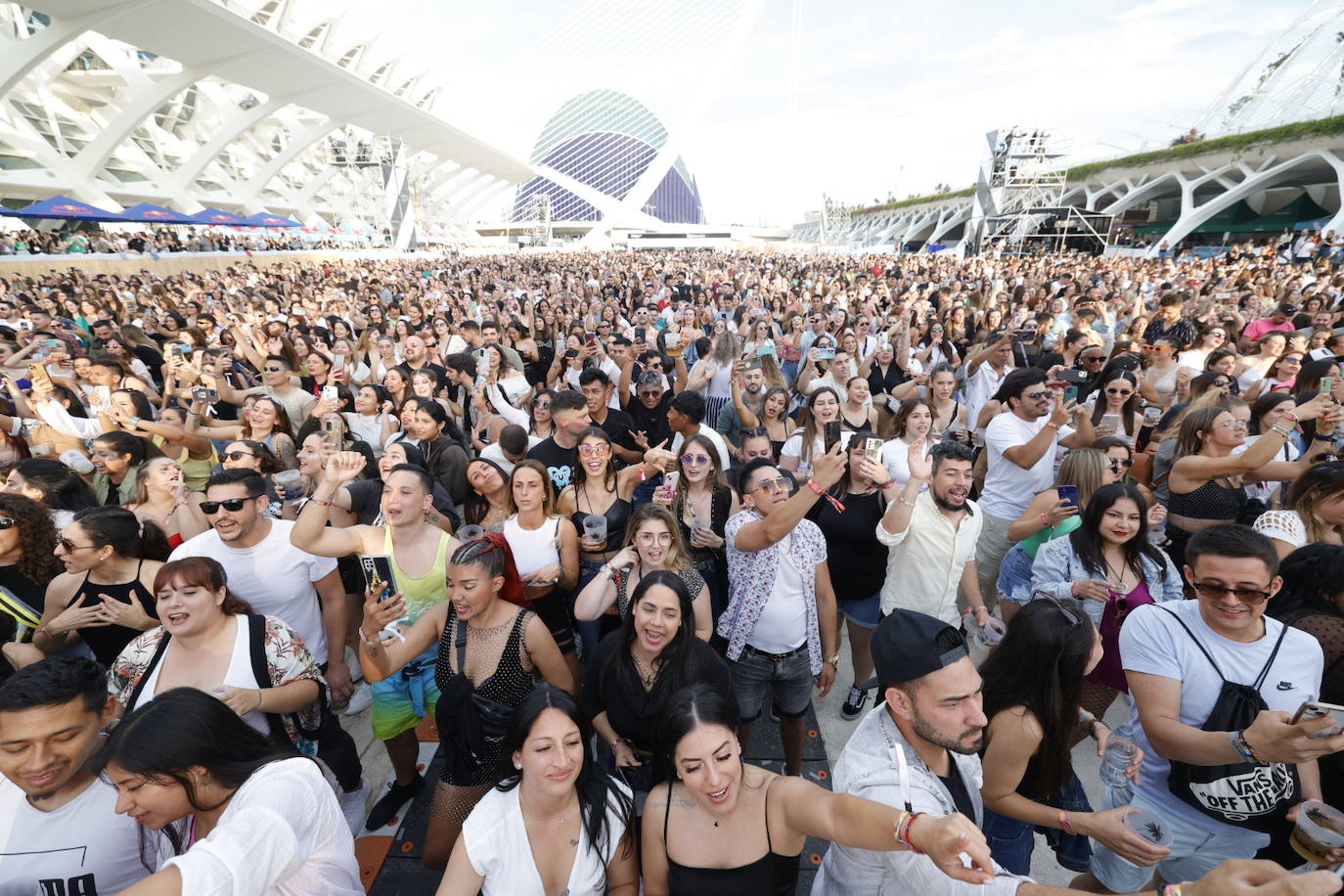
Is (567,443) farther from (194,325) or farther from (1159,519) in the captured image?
(194,325)

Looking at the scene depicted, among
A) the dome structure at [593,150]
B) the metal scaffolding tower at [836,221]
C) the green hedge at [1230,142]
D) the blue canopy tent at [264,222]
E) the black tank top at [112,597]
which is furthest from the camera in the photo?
the dome structure at [593,150]

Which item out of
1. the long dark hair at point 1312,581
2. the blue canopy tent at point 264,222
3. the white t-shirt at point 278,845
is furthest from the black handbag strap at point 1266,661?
the blue canopy tent at point 264,222

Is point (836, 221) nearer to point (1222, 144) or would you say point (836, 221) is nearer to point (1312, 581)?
point (1222, 144)

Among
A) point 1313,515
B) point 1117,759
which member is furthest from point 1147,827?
point 1313,515

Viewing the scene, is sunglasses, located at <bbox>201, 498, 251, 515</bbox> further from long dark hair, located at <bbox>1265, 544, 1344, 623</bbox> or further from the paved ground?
long dark hair, located at <bbox>1265, 544, 1344, 623</bbox>

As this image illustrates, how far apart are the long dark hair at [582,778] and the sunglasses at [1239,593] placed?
2.03m

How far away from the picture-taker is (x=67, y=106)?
33594 mm

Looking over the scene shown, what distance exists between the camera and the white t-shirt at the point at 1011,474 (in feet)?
12.5

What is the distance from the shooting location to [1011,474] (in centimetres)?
388

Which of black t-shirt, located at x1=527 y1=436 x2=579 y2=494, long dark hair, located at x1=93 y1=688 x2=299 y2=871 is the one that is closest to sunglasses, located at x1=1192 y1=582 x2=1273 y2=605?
long dark hair, located at x1=93 y1=688 x2=299 y2=871

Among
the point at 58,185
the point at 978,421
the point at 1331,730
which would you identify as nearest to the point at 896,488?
the point at 1331,730

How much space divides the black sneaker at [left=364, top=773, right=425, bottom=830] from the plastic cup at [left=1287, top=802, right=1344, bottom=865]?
3355 mm

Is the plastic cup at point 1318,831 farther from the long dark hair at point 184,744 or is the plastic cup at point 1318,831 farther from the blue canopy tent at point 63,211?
the blue canopy tent at point 63,211

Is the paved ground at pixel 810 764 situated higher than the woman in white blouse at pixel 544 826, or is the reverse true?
the woman in white blouse at pixel 544 826
